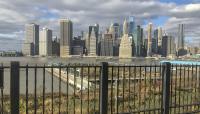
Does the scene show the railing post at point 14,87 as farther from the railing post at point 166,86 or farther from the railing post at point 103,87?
the railing post at point 166,86

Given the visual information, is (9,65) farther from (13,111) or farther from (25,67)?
(13,111)

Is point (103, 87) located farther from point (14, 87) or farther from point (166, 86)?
point (166, 86)

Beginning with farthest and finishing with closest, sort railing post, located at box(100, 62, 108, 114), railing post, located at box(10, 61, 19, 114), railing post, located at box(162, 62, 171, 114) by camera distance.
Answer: railing post, located at box(162, 62, 171, 114), railing post, located at box(100, 62, 108, 114), railing post, located at box(10, 61, 19, 114)

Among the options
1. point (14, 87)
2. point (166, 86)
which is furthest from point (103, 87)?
point (166, 86)

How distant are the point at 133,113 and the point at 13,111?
10.6ft

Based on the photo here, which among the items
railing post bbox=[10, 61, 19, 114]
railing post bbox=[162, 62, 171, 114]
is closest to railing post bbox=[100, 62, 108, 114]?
railing post bbox=[10, 61, 19, 114]

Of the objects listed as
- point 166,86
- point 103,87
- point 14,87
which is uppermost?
point 14,87

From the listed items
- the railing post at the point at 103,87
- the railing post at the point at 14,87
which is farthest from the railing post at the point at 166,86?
the railing post at the point at 14,87

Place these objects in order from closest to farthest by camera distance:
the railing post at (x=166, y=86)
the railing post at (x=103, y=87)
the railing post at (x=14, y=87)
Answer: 1. the railing post at (x=14, y=87)
2. the railing post at (x=103, y=87)
3. the railing post at (x=166, y=86)

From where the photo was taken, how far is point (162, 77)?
340 inches

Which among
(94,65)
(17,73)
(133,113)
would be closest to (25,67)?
(17,73)

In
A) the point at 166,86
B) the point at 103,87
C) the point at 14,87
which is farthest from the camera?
the point at 166,86

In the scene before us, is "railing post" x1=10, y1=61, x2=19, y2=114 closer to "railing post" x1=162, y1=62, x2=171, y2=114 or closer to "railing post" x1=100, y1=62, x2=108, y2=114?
"railing post" x1=100, y1=62, x2=108, y2=114

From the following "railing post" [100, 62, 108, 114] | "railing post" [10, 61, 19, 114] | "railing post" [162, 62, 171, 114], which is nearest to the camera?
"railing post" [10, 61, 19, 114]
